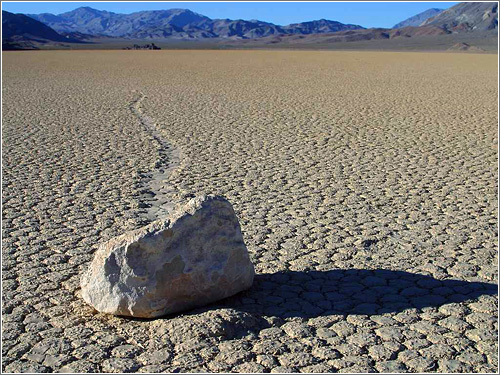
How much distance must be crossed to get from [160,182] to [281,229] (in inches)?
74.2

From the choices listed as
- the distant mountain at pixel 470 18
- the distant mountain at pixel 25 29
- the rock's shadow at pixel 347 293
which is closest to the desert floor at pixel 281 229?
the rock's shadow at pixel 347 293

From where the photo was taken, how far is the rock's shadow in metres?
3.47

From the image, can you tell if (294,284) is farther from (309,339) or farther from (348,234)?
(348,234)

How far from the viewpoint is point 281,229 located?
4.92 m

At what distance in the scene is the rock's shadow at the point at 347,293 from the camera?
3473mm

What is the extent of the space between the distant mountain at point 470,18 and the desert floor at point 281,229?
4304 inches

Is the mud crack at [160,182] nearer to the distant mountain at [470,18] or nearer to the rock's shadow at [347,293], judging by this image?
the rock's shadow at [347,293]

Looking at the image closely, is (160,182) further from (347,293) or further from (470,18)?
(470,18)

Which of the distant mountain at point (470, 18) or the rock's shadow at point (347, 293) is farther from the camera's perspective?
the distant mountain at point (470, 18)

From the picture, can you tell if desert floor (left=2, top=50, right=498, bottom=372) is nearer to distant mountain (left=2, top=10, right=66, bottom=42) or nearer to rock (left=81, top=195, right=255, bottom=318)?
rock (left=81, top=195, right=255, bottom=318)

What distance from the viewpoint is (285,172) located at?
6.82 metres

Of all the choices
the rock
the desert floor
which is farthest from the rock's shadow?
the rock

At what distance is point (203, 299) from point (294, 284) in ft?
2.18

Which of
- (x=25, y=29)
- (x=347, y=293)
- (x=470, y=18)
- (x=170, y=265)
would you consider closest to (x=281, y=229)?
(x=347, y=293)
